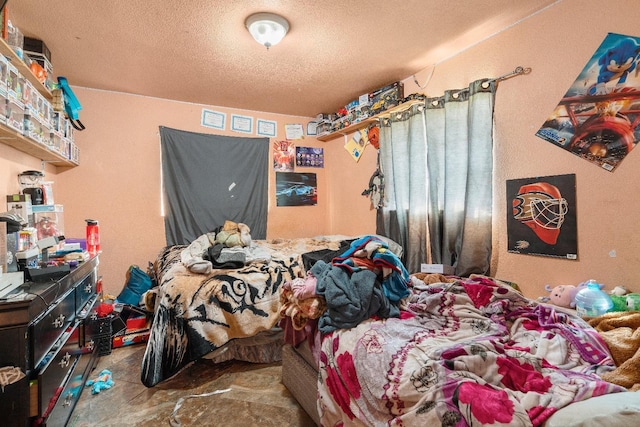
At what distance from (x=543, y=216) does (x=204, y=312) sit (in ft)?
7.78

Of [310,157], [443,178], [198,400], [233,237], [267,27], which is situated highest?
[267,27]

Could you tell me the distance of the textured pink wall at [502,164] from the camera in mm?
1714

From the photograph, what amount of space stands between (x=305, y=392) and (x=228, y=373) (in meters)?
0.80

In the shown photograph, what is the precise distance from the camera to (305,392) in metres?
1.68

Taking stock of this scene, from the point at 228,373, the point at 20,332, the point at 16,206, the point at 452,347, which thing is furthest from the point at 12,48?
the point at 452,347

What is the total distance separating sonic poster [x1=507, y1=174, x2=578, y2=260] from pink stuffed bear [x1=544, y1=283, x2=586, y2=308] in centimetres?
19

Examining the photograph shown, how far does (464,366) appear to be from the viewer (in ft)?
3.28

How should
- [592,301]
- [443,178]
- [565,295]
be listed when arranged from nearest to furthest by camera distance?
[592,301] < [565,295] < [443,178]

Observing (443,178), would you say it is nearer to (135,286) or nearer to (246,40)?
(246,40)

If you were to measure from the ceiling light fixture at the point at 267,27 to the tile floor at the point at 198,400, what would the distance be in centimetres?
242

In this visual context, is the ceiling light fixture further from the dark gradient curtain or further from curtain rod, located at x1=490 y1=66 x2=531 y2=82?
curtain rod, located at x1=490 y1=66 x2=531 y2=82

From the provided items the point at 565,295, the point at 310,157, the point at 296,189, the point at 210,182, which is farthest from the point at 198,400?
the point at 310,157

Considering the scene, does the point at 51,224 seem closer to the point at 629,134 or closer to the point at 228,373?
the point at 228,373

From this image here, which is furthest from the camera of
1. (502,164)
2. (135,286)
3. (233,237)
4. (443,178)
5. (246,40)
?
(135,286)
